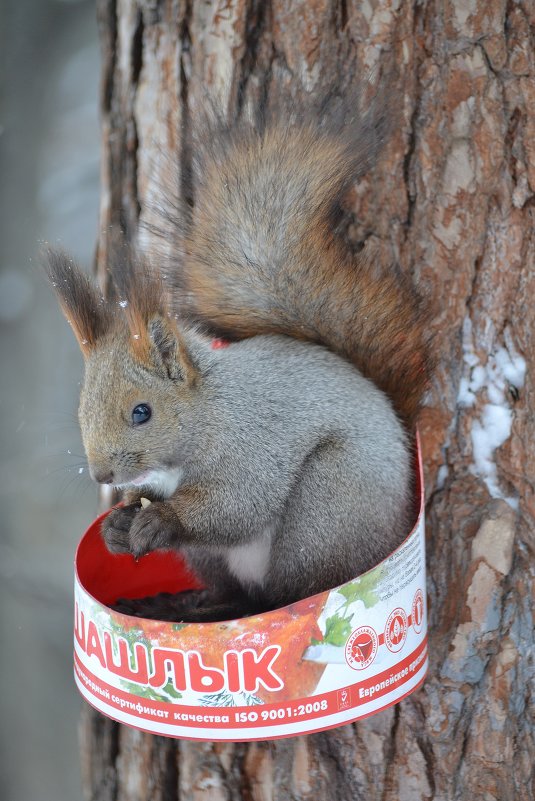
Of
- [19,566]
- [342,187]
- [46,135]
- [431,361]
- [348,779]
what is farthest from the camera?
[19,566]

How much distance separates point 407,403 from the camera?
44.2 inches

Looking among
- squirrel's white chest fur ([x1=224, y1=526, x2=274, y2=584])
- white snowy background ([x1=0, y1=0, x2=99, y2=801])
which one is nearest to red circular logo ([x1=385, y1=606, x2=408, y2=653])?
squirrel's white chest fur ([x1=224, y1=526, x2=274, y2=584])

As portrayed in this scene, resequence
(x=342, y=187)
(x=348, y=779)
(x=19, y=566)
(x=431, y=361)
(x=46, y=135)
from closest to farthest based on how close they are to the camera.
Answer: (x=342, y=187) < (x=431, y=361) < (x=348, y=779) < (x=46, y=135) < (x=19, y=566)

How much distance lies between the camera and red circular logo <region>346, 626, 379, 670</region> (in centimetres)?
92

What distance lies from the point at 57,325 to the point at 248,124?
139 centimetres

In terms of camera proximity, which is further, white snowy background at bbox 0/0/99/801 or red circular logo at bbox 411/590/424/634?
white snowy background at bbox 0/0/99/801

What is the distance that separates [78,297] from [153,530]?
277 mm

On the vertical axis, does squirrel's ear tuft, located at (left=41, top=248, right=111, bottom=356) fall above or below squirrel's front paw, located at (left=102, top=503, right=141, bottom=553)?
above

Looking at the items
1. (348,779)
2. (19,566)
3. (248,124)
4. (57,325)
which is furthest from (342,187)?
(19,566)

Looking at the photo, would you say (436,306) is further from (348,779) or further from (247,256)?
(348,779)

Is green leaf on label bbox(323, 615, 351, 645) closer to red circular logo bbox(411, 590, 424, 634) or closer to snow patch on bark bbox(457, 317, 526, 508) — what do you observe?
red circular logo bbox(411, 590, 424, 634)

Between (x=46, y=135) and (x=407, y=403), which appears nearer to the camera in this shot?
(x=407, y=403)

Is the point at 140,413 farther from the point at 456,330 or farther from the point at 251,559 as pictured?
the point at 456,330

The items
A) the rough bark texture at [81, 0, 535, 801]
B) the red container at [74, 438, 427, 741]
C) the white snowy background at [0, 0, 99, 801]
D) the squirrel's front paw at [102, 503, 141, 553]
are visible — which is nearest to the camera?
the red container at [74, 438, 427, 741]
